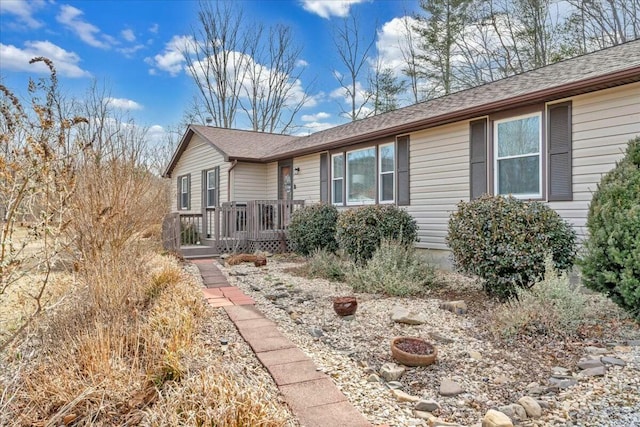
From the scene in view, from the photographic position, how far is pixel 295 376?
2791mm

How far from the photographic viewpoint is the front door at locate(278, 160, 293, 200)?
12137 mm

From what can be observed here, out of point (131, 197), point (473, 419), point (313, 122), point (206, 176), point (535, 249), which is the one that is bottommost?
point (473, 419)

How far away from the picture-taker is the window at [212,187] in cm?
1356

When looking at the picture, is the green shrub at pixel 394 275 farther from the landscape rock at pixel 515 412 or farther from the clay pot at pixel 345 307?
the landscape rock at pixel 515 412

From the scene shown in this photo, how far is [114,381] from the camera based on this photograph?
2.49 metres

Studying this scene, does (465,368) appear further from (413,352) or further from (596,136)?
(596,136)

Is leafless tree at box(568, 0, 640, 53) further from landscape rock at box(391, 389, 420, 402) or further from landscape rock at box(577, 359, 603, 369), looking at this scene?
landscape rock at box(391, 389, 420, 402)

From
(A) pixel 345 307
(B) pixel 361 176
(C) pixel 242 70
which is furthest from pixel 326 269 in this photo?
(C) pixel 242 70

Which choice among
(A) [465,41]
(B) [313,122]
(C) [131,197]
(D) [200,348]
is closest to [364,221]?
(C) [131,197]

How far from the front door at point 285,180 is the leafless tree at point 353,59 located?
8778 mm

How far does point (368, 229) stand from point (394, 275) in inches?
63.3

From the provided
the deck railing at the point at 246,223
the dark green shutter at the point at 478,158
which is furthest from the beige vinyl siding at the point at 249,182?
the dark green shutter at the point at 478,158

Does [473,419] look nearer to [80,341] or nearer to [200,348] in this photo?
[200,348]

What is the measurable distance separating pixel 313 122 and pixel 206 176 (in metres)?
10.5
